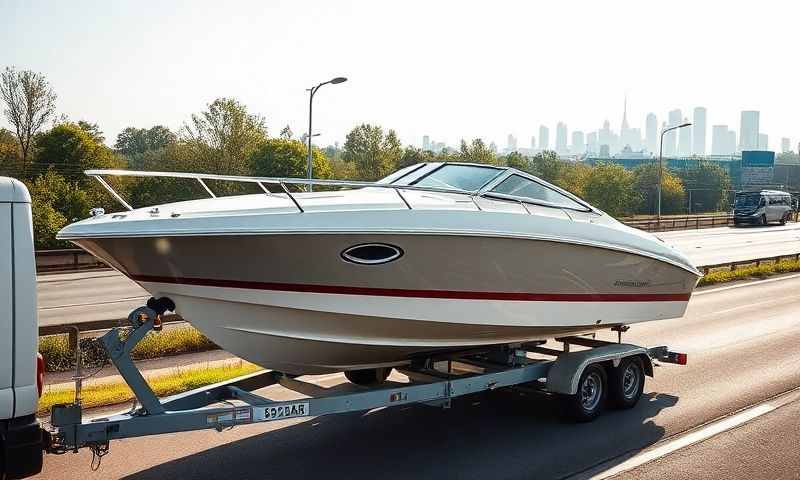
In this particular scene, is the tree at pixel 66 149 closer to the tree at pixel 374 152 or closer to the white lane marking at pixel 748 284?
the tree at pixel 374 152

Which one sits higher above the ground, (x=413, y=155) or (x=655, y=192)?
(x=413, y=155)

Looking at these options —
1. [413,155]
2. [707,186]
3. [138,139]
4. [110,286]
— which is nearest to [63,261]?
[110,286]

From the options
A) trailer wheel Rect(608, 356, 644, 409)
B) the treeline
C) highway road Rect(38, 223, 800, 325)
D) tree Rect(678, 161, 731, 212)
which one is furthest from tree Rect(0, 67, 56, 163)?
tree Rect(678, 161, 731, 212)

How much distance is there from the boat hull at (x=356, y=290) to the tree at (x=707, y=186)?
84.3 meters

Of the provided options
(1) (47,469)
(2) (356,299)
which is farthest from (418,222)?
(1) (47,469)

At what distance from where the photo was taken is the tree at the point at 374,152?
58.6m

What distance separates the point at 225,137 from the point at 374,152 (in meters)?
13.7

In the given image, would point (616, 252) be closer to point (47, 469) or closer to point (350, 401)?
point (350, 401)

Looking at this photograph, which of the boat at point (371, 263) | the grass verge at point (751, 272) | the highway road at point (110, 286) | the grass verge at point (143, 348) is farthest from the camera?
the grass verge at point (751, 272)

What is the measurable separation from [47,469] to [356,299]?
9.49ft

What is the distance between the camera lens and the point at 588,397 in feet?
27.4

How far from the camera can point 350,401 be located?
258 inches

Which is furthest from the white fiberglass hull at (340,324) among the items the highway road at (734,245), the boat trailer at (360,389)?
the highway road at (734,245)

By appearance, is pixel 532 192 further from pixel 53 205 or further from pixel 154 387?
pixel 53 205
